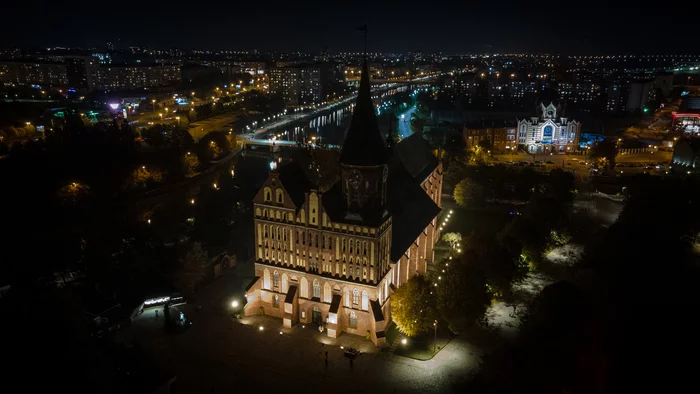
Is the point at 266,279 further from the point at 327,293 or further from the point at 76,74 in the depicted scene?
the point at 76,74

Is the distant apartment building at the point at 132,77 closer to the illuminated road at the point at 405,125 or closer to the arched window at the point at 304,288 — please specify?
the illuminated road at the point at 405,125

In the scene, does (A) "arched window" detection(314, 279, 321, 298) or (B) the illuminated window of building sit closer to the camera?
(B) the illuminated window of building

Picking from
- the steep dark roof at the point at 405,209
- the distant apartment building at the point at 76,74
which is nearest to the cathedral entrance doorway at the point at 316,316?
the steep dark roof at the point at 405,209

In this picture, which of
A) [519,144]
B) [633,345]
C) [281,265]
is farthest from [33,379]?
[519,144]

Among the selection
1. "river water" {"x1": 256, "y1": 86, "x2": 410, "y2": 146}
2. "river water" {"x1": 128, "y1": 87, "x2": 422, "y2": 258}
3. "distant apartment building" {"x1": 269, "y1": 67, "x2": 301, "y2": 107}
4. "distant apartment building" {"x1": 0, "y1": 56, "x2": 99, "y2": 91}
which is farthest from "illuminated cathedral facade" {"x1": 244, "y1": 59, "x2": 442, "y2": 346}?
"distant apartment building" {"x1": 269, "y1": 67, "x2": 301, "y2": 107}

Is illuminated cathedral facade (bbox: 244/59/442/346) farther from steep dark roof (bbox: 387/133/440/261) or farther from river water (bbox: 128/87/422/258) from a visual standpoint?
river water (bbox: 128/87/422/258)

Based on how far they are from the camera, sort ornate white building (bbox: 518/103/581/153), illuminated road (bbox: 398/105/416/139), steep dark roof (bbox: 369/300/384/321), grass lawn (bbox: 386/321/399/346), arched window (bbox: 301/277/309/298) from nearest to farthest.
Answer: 1. steep dark roof (bbox: 369/300/384/321)
2. grass lawn (bbox: 386/321/399/346)
3. arched window (bbox: 301/277/309/298)
4. ornate white building (bbox: 518/103/581/153)
5. illuminated road (bbox: 398/105/416/139)

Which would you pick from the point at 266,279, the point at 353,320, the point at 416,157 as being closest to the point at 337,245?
the point at 353,320

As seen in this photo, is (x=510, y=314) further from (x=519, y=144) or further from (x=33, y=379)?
(x=519, y=144)
